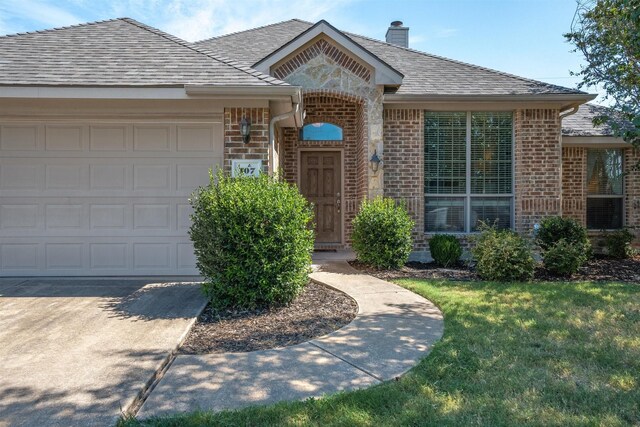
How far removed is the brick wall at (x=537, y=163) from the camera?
9320 millimetres

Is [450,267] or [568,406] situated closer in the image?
[568,406]

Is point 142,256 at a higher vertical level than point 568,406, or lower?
higher

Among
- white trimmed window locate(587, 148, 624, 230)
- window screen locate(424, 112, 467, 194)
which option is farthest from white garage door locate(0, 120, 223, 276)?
white trimmed window locate(587, 148, 624, 230)

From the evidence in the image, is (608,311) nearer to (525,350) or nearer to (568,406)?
(525,350)

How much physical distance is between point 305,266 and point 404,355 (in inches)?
82.6

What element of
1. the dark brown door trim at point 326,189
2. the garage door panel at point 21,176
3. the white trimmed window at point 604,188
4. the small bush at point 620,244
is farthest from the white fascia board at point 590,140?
the garage door panel at point 21,176

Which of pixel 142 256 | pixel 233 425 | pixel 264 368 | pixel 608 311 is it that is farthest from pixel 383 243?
pixel 233 425

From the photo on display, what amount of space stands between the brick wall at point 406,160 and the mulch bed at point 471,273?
3.88ft

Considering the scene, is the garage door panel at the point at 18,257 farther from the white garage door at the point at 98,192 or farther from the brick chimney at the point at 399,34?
the brick chimney at the point at 399,34

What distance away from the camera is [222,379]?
10.5 feet

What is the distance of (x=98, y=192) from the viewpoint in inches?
261

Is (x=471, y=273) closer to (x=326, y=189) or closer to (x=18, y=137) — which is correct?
Result: (x=326, y=189)

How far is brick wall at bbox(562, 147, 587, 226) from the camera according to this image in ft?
36.7

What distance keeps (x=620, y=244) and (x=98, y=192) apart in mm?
11351
